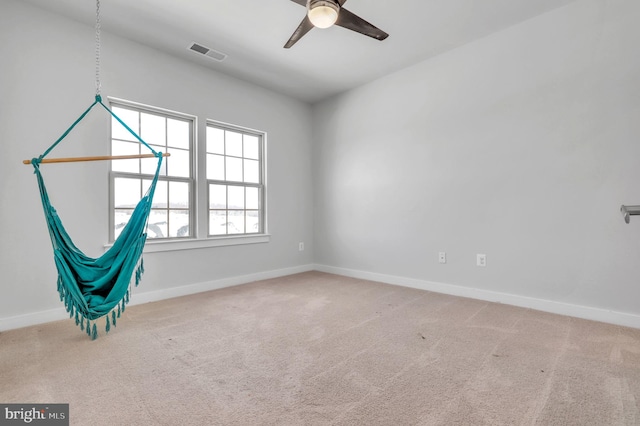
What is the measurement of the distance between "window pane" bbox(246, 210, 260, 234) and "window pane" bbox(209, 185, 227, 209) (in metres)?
0.37

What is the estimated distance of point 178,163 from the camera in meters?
3.24

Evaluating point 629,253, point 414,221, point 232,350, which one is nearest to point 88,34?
point 232,350

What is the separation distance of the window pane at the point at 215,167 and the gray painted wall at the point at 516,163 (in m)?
1.74

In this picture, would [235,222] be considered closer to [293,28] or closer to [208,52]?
[208,52]

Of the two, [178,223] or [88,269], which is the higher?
[178,223]

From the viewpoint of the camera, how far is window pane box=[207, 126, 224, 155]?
11.5ft

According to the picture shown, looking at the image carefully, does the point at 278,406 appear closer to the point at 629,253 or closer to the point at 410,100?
the point at 629,253

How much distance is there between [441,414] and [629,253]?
6.94ft

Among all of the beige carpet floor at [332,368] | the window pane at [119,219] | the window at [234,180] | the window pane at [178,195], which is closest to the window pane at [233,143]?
the window at [234,180]

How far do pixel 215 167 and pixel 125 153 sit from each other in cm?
92

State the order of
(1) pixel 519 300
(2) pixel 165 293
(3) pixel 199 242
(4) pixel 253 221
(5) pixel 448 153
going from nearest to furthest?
(1) pixel 519 300
(2) pixel 165 293
(5) pixel 448 153
(3) pixel 199 242
(4) pixel 253 221

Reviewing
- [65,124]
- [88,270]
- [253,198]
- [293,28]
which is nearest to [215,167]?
[253,198]

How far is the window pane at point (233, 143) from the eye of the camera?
3693mm
